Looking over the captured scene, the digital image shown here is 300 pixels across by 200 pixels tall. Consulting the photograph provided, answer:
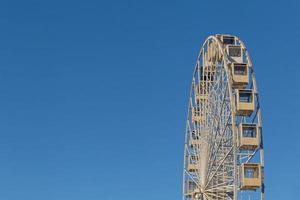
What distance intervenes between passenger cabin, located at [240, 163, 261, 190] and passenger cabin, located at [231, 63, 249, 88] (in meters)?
5.21

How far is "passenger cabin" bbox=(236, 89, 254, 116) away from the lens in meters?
39.6

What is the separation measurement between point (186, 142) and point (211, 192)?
7.27 metres

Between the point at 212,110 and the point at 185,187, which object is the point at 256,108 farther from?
the point at 185,187

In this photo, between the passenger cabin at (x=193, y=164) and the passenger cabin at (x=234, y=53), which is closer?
the passenger cabin at (x=234, y=53)

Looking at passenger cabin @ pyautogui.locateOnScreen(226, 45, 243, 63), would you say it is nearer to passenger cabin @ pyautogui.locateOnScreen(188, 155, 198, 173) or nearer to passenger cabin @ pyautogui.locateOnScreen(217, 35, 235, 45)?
passenger cabin @ pyautogui.locateOnScreen(217, 35, 235, 45)

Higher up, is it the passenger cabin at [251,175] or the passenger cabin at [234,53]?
the passenger cabin at [234,53]

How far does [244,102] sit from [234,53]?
3.82m

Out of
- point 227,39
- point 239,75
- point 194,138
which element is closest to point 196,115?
point 194,138

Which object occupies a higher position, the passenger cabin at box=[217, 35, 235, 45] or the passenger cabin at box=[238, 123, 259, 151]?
the passenger cabin at box=[217, 35, 235, 45]

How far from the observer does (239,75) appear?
134 feet

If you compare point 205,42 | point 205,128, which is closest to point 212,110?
point 205,128

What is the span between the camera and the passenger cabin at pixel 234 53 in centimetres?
4204

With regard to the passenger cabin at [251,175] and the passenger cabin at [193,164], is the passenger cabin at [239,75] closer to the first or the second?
the passenger cabin at [251,175]

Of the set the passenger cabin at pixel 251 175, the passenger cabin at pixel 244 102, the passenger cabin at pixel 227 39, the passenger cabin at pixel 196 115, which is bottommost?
the passenger cabin at pixel 251 175
